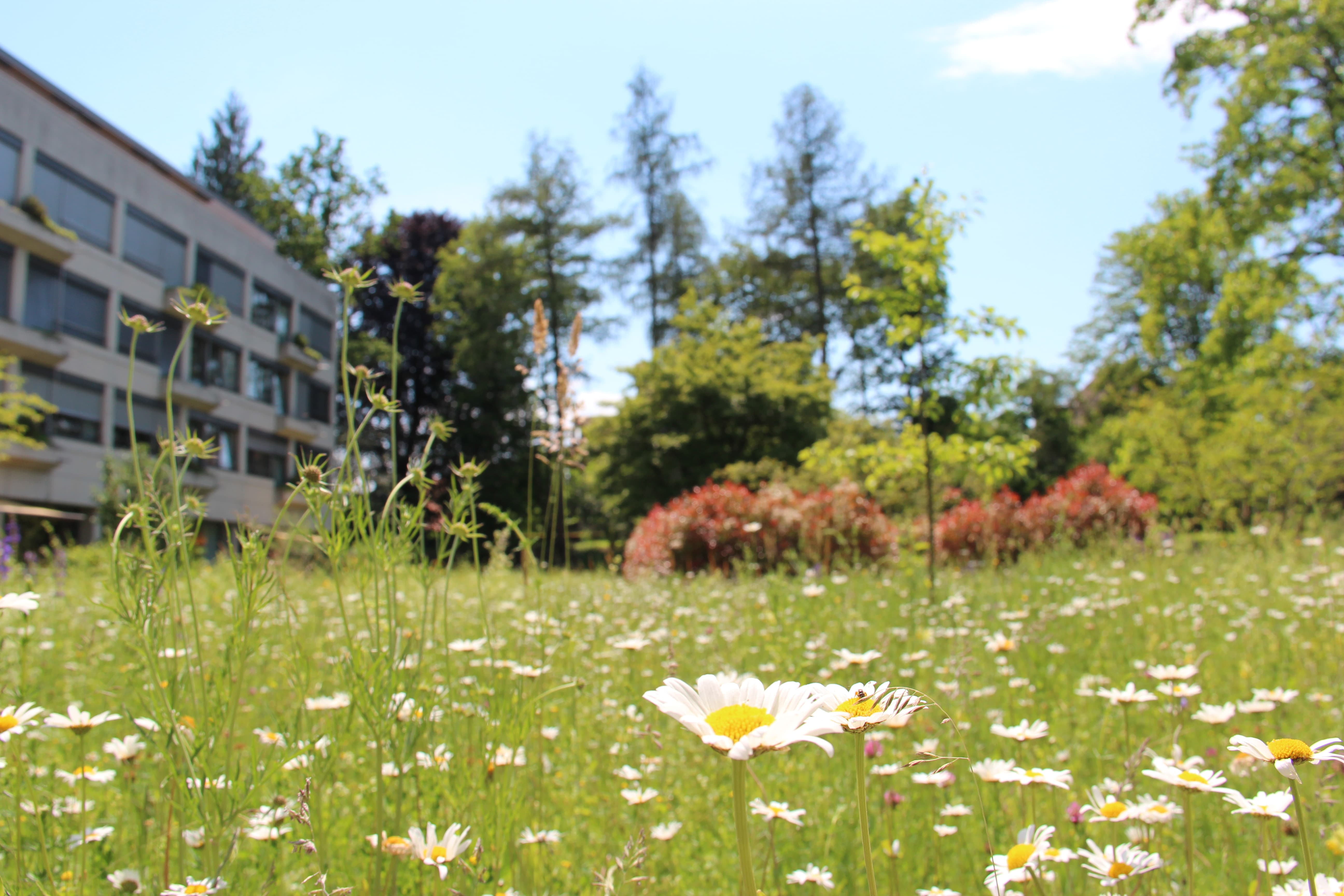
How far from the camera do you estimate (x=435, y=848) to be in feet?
4.29

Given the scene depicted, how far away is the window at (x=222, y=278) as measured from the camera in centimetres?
2591

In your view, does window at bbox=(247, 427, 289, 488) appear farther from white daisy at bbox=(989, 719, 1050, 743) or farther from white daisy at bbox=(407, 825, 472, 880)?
white daisy at bbox=(989, 719, 1050, 743)

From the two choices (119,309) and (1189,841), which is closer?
(1189,841)

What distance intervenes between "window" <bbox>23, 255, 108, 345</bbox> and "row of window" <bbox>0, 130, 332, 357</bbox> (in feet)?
4.15

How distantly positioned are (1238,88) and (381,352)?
84.4 feet

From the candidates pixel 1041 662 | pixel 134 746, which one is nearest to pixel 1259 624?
pixel 1041 662

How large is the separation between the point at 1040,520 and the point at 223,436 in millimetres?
24698

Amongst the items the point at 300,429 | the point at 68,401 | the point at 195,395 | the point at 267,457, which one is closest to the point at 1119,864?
the point at 68,401

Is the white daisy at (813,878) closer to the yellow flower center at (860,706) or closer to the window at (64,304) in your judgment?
the yellow flower center at (860,706)

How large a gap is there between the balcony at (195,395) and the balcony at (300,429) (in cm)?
356

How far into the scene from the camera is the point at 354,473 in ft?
5.46

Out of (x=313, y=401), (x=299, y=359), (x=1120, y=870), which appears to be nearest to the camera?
(x=1120, y=870)

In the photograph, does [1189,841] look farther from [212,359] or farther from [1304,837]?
[212,359]

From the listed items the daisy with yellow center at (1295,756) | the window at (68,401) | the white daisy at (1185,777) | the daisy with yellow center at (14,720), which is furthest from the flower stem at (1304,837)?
the window at (68,401)
